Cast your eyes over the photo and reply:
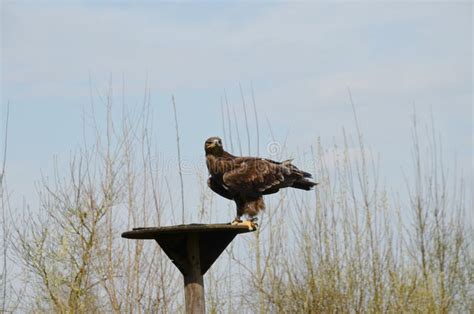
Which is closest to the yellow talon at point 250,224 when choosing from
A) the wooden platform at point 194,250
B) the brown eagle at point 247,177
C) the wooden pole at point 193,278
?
the brown eagle at point 247,177

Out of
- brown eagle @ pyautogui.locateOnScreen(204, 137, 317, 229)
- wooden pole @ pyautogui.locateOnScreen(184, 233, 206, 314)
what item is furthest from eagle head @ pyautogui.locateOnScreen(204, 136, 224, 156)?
wooden pole @ pyautogui.locateOnScreen(184, 233, 206, 314)

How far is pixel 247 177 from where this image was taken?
4.38 meters

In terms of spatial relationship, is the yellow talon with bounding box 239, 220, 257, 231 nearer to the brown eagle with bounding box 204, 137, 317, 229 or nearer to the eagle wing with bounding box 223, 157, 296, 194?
the brown eagle with bounding box 204, 137, 317, 229

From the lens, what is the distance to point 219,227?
3.65 m

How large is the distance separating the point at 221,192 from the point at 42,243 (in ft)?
6.08

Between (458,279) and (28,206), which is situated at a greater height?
(28,206)

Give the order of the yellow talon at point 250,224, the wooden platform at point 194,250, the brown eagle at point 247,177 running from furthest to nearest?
the brown eagle at point 247,177 < the yellow talon at point 250,224 < the wooden platform at point 194,250

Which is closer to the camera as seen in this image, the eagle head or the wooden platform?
the wooden platform

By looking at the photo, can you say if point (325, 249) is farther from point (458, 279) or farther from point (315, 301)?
point (458, 279)

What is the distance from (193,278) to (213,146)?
803 mm

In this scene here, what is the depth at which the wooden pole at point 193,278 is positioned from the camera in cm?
385

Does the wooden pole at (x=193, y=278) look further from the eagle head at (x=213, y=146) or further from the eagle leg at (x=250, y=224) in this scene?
the eagle head at (x=213, y=146)

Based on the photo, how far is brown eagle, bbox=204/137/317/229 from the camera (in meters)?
4.34

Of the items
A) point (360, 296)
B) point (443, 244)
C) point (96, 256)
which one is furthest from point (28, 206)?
point (443, 244)
